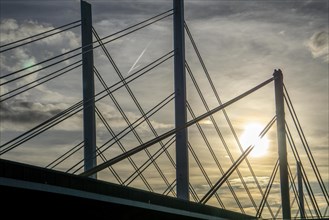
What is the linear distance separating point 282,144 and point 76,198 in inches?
640

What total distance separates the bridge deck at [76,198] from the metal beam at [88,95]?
399 cm

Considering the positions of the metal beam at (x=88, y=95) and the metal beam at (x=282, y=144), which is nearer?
the metal beam at (x=88, y=95)

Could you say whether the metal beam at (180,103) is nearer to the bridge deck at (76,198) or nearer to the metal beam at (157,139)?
the metal beam at (157,139)

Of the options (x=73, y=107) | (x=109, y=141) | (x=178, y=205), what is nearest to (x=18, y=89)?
(x=73, y=107)

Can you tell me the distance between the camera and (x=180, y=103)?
32.7 metres

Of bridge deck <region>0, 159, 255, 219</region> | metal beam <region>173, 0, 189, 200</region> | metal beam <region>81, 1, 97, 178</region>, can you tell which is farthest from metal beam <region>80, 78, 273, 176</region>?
metal beam <region>81, 1, 97, 178</region>

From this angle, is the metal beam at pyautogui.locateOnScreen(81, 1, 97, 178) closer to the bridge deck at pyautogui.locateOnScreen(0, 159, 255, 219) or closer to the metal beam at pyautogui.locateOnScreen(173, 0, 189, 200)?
the metal beam at pyautogui.locateOnScreen(173, 0, 189, 200)

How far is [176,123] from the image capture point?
32.2 metres

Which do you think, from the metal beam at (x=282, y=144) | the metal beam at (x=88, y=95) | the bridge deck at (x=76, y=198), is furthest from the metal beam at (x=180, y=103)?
the metal beam at (x=282, y=144)

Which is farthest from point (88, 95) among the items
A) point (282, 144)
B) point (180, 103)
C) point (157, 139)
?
point (282, 144)

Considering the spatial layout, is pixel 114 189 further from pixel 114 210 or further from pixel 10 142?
pixel 10 142

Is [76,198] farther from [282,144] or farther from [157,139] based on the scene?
[282,144]

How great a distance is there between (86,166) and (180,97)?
5808 mm

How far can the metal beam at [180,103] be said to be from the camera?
31781 mm
